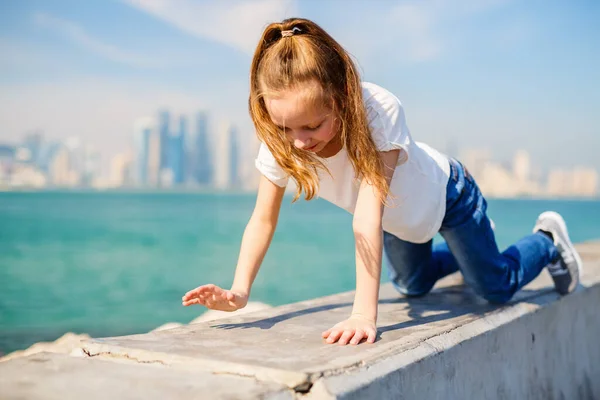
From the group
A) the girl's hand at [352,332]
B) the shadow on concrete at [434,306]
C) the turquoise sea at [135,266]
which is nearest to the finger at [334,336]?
the girl's hand at [352,332]

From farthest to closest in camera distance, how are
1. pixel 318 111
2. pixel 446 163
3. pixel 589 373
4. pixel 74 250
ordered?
pixel 74 250
pixel 589 373
pixel 446 163
pixel 318 111

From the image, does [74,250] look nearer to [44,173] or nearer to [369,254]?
[369,254]

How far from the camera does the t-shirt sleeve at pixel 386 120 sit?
2.20 meters

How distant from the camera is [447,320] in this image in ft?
7.78

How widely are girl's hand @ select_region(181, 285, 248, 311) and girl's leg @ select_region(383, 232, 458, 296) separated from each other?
2.87ft

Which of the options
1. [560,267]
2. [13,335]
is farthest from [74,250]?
[560,267]

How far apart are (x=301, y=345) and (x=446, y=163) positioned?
3.93ft

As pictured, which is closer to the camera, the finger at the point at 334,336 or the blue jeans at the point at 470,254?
the finger at the point at 334,336

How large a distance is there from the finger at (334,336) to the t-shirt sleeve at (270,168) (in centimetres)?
64

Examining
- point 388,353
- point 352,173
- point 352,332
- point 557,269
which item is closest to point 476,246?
point 557,269

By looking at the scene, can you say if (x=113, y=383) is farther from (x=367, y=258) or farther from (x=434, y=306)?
(x=434, y=306)

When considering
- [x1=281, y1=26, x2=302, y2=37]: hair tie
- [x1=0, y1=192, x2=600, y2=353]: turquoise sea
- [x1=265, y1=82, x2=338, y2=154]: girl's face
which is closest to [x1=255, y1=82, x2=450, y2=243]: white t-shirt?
[x1=265, y1=82, x2=338, y2=154]: girl's face

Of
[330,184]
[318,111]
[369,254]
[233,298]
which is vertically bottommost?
[233,298]

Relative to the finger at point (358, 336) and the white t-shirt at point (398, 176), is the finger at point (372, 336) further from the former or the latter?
the white t-shirt at point (398, 176)
